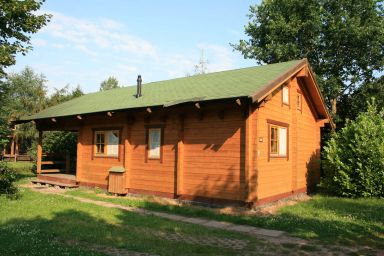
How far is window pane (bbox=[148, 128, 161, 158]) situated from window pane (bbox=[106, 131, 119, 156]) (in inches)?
83.4

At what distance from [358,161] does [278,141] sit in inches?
165

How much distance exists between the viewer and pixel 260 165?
1177 centimetres

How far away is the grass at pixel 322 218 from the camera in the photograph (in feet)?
28.1

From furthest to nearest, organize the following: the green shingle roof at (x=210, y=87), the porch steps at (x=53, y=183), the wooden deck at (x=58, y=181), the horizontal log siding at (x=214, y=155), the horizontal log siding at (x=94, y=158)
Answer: the wooden deck at (x=58, y=181) < the porch steps at (x=53, y=183) < the horizontal log siding at (x=94, y=158) < the green shingle roof at (x=210, y=87) < the horizontal log siding at (x=214, y=155)

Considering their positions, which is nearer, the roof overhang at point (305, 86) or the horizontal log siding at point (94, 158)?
the roof overhang at point (305, 86)

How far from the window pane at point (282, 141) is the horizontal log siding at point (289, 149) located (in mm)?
299

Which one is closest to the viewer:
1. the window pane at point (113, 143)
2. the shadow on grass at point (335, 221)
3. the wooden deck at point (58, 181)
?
the shadow on grass at point (335, 221)

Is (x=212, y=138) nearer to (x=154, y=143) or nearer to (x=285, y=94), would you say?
(x=154, y=143)

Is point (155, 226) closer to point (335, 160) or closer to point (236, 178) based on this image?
point (236, 178)

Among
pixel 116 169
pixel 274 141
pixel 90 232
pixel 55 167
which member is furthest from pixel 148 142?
pixel 55 167

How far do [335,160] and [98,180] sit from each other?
34.7 ft

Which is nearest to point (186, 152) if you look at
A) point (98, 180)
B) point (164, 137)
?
point (164, 137)

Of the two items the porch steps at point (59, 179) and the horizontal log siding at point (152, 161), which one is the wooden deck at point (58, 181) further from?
the horizontal log siding at point (152, 161)

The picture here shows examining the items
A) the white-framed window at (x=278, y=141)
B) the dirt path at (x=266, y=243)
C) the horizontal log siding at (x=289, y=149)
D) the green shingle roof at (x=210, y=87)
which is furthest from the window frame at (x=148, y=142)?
the dirt path at (x=266, y=243)
